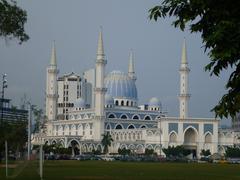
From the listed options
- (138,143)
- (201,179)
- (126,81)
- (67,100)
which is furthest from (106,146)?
(201,179)

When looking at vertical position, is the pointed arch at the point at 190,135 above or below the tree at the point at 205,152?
above

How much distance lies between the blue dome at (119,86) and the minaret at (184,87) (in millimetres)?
17512

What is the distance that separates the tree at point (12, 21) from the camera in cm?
2195

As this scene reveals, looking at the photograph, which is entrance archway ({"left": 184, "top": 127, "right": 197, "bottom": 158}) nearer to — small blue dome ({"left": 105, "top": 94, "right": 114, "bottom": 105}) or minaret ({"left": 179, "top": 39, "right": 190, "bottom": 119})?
minaret ({"left": 179, "top": 39, "right": 190, "bottom": 119})

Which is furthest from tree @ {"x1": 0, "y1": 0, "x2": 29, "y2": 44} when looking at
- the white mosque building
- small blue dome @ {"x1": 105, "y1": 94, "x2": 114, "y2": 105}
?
small blue dome @ {"x1": 105, "y1": 94, "x2": 114, "y2": 105}

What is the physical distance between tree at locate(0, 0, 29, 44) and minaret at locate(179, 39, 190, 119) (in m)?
101

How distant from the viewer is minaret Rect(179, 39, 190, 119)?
12350 centimetres

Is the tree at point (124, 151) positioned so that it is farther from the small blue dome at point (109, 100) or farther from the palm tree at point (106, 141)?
the small blue dome at point (109, 100)

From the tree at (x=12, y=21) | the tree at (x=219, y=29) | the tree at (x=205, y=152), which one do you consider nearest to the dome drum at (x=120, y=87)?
the tree at (x=205, y=152)

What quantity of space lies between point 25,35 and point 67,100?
140 metres

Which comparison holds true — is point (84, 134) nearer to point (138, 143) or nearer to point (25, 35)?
point (138, 143)

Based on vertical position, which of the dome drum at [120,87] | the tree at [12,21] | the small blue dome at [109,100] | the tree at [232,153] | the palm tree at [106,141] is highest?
the dome drum at [120,87]

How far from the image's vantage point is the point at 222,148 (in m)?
127

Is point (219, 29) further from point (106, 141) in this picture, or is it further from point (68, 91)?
point (68, 91)
